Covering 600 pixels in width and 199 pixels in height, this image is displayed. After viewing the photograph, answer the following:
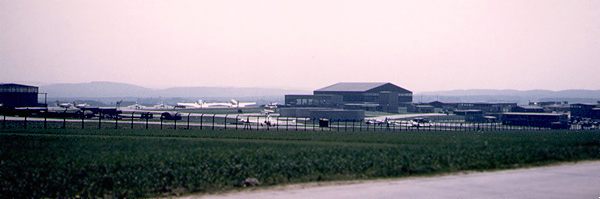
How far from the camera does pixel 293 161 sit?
2414 centimetres

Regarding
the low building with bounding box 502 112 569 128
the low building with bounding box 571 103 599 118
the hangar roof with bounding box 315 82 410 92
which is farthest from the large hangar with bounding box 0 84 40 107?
the low building with bounding box 571 103 599 118

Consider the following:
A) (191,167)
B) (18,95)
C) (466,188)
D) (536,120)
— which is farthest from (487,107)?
(191,167)

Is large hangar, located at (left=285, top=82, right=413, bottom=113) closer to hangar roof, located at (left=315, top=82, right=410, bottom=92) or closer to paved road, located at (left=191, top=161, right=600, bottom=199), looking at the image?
hangar roof, located at (left=315, top=82, right=410, bottom=92)

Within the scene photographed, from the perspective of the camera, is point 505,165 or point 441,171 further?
point 505,165

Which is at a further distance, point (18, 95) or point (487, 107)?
point (487, 107)

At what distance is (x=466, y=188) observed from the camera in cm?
1798

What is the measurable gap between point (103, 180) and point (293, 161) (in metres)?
8.66

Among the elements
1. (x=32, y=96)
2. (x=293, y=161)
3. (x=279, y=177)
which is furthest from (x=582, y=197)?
(x=32, y=96)

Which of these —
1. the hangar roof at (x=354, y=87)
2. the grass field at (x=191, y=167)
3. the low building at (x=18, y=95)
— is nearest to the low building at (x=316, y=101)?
the hangar roof at (x=354, y=87)

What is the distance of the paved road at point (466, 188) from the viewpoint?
1642 centimetres

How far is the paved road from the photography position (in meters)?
16.4

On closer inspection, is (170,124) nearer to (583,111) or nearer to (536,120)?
(536,120)

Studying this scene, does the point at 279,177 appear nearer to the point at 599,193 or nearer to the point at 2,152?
the point at 599,193

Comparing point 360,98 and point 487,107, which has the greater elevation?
point 360,98
